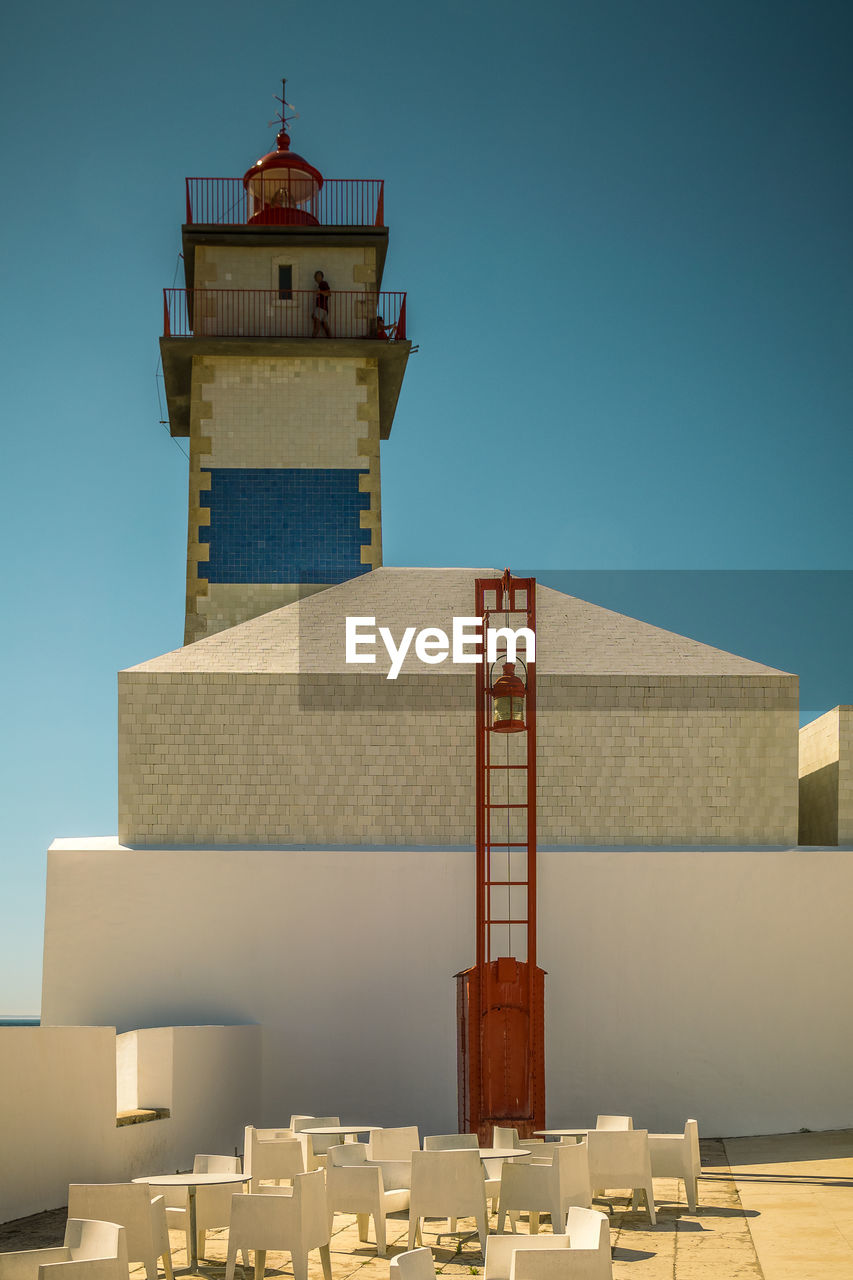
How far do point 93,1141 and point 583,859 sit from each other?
6.90 meters

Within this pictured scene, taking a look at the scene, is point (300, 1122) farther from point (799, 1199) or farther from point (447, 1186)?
point (799, 1199)

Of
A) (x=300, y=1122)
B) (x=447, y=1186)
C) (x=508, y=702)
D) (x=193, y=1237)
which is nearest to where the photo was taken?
(x=193, y=1237)

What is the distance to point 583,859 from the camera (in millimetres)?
16594

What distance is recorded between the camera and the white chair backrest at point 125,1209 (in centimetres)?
843

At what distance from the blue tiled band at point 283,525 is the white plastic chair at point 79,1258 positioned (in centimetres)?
1537

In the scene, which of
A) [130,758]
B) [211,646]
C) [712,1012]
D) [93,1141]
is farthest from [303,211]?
[93,1141]

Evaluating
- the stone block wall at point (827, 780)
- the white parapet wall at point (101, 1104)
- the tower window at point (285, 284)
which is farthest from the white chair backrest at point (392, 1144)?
the tower window at point (285, 284)

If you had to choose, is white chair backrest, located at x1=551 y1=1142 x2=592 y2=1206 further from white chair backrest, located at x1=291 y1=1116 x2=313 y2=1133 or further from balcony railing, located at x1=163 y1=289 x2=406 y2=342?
balcony railing, located at x1=163 y1=289 x2=406 y2=342

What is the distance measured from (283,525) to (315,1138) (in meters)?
12.1

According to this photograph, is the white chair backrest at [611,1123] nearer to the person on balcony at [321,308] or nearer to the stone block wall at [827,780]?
the stone block wall at [827,780]

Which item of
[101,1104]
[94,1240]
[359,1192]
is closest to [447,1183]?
[359,1192]

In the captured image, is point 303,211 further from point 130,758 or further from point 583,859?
point 583,859

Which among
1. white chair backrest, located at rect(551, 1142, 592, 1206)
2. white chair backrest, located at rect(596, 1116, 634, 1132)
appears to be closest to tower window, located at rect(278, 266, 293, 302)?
white chair backrest, located at rect(596, 1116, 634, 1132)

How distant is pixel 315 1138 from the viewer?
12.3 metres
